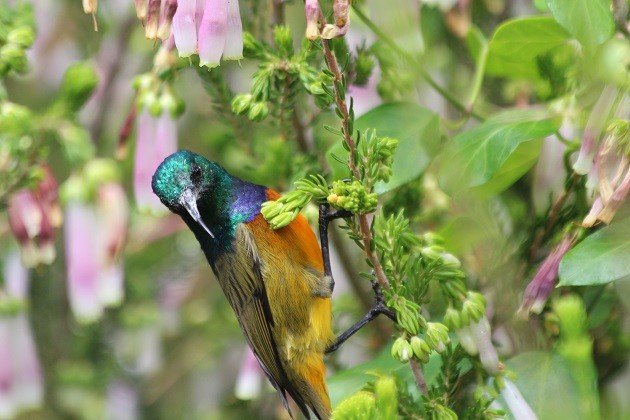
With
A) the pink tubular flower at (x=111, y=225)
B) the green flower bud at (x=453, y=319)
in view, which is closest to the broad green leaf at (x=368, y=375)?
the green flower bud at (x=453, y=319)

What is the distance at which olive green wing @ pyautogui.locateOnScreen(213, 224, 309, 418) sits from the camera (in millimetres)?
1587

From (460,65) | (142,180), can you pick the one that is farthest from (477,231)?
(460,65)

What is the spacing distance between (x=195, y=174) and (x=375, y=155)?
0.55 m

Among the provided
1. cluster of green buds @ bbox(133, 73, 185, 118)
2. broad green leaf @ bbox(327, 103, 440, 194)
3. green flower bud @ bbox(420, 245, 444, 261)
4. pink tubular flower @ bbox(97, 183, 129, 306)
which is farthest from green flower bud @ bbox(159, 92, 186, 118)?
green flower bud @ bbox(420, 245, 444, 261)

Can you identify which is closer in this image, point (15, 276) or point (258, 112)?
point (258, 112)

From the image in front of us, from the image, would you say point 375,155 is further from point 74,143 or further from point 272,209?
point 74,143

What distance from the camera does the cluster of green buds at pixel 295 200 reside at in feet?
3.85

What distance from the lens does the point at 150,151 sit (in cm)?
171

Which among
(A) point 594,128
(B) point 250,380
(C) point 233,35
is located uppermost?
(C) point 233,35

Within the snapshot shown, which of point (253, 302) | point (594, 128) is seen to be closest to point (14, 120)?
point (253, 302)

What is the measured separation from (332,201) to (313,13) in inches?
8.5

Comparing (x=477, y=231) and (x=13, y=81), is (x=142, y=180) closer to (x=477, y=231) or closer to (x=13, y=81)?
(x=477, y=231)

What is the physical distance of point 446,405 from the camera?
1.17m

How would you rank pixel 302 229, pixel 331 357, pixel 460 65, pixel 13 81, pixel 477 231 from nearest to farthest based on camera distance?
1. pixel 477 231
2. pixel 302 229
3. pixel 331 357
4. pixel 460 65
5. pixel 13 81
